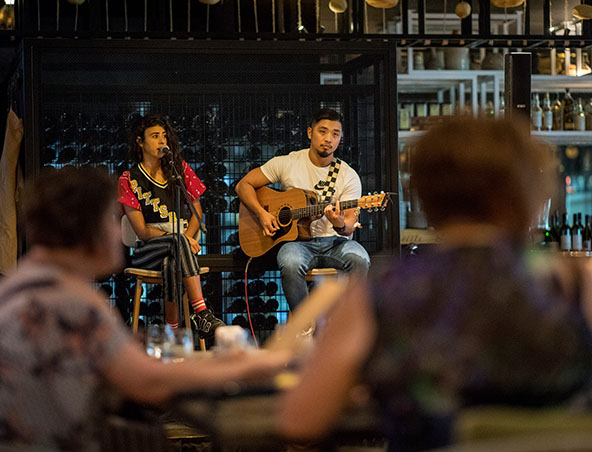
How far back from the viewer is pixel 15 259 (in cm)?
630

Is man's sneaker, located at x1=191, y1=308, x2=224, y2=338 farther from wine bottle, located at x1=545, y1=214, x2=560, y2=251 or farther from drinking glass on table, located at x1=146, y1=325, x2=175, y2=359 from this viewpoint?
wine bottle, located at x1=545, y1=214, x2=560, y2=251

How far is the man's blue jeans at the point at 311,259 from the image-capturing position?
5727 millimetres

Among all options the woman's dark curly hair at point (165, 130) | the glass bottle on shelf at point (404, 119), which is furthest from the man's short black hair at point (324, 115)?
the glass bottle on shelf at point (404, 119)

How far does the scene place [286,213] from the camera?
5.96 metres

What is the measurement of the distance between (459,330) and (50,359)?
78 cm

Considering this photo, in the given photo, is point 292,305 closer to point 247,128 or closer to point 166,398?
point 247,128

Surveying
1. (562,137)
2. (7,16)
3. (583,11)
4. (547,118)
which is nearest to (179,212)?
(7,16)

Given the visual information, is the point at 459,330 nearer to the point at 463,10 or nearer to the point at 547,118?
the point at 463,10

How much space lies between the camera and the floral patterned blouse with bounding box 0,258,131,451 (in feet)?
5.71

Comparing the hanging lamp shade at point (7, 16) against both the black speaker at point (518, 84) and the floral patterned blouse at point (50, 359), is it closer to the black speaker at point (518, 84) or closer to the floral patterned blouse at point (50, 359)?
the black speaker at point (518, 84)

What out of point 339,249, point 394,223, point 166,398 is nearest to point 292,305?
point 339,249

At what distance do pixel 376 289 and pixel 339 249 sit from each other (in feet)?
14.2

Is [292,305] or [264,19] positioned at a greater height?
[264,19]

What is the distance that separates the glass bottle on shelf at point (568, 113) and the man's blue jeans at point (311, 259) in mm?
3175
